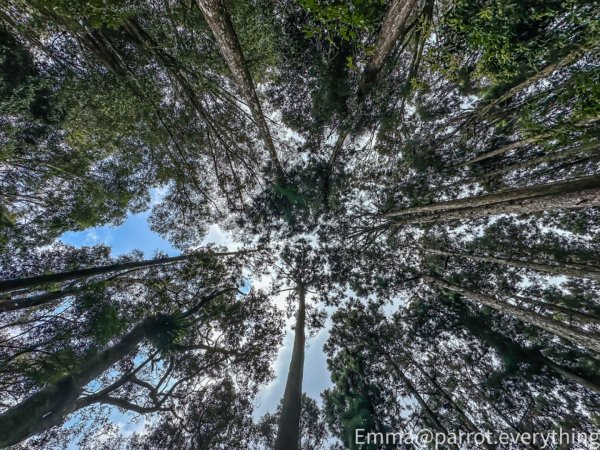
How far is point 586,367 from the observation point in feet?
23.1

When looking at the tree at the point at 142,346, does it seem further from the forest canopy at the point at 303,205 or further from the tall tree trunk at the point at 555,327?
the tall tree trunk at the point at 555,327

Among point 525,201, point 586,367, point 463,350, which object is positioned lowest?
point 586,367

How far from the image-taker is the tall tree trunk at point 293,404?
17.7 ft

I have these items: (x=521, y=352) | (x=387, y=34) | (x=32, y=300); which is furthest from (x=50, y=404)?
(x=521, y=352)

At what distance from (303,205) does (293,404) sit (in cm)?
688

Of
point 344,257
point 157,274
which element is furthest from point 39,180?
point 344,257

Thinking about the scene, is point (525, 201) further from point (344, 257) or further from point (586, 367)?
point (586, 367)

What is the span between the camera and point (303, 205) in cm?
926

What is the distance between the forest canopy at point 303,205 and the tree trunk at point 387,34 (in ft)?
0.16

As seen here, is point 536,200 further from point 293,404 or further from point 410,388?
point 293,404

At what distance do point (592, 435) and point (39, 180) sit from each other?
18455mm

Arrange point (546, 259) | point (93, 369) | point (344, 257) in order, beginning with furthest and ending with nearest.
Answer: point (344, 257), point (546, 259), point (93, 369)

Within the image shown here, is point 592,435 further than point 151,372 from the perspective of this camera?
No

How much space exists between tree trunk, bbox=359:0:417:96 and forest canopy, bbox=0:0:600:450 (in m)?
0.05
